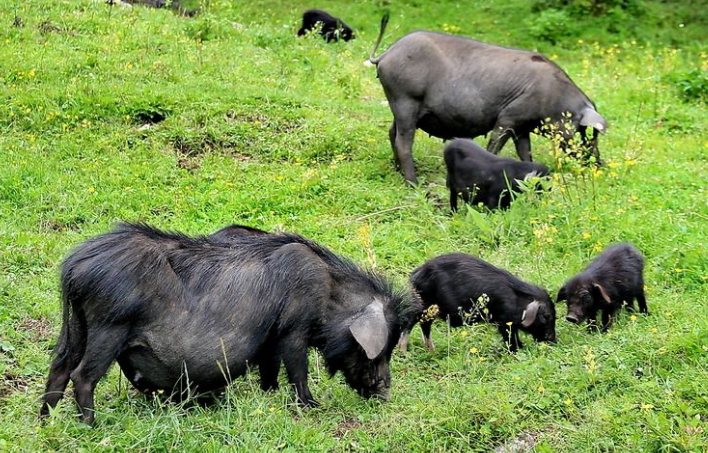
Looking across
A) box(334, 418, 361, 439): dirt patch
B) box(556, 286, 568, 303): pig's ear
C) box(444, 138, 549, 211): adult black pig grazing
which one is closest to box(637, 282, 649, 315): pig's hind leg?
box(556, 286, 568, 303): pig's ear

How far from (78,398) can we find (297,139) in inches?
237

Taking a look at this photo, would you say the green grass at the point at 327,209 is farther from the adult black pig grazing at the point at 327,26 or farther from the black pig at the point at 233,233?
the black pig at the point at 233,233

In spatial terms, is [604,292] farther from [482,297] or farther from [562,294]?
[482,297]

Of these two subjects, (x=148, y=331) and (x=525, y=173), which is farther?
(x=525, y=173)

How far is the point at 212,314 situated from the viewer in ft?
18.2

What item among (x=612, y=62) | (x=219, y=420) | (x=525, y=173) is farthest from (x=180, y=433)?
(x=612, y=62)

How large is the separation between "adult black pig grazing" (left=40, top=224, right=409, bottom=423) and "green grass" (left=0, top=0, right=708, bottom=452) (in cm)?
19

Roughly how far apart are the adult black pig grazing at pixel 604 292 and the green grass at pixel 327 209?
0.15 metres

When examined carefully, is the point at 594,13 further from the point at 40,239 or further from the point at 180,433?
the point at 180,433

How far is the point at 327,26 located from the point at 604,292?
417 inches

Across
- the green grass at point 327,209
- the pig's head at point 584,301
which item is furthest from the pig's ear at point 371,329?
the pig's head at point 584,301

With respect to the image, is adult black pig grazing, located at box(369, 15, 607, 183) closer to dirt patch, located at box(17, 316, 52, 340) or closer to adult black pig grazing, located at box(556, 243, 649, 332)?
adult black pig grazing, located at box(556, 243, 649, 332)

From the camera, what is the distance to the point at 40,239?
8.01 metres

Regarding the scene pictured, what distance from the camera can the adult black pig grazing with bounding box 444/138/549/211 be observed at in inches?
360
